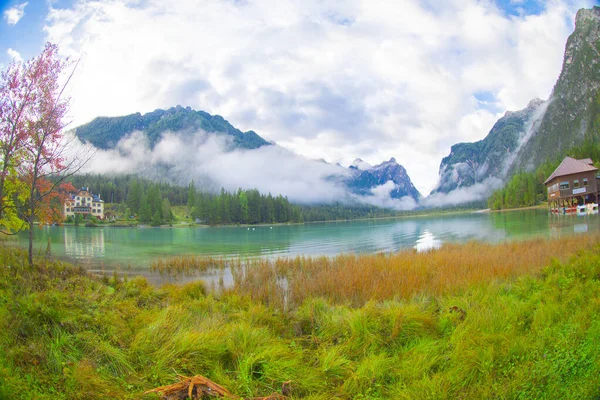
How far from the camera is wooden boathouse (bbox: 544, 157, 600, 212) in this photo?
56.6 m

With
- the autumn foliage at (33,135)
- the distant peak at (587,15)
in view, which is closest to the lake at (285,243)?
the autumn foliage at (33,135)

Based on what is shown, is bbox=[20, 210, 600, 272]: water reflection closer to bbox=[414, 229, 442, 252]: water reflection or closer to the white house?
bbox=[414, 229, 442, 252]: water reflection

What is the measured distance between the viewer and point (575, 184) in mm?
58531

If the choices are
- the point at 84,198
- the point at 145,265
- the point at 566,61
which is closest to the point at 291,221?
the point at 84,198

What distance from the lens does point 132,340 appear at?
5176 millimetres

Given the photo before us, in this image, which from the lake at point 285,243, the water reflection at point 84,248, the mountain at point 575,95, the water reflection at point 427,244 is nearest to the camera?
the water reflection at point 427,244

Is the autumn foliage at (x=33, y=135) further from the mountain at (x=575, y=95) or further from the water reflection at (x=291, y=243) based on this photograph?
the mountain at (x=575, y=95)

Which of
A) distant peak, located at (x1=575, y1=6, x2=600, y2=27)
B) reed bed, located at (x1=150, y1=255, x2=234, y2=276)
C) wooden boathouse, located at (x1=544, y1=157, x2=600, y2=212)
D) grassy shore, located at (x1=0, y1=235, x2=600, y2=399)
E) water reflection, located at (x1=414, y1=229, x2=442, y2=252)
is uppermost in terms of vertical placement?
distant peak, located at (x1=575, y1=6, x2=600, y2=27)

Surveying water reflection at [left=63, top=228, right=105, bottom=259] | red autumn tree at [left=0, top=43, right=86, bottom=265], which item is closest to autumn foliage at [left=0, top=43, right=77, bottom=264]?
red autumn tree at [left=0, top=43, right=86, bottom=265]

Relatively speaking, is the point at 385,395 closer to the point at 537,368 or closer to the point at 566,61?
the point at 537,368

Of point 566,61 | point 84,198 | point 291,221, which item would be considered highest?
point 566,61

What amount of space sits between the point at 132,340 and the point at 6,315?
1.73m

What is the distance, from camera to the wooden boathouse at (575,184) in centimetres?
5662

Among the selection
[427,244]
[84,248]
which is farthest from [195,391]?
[84,248]
